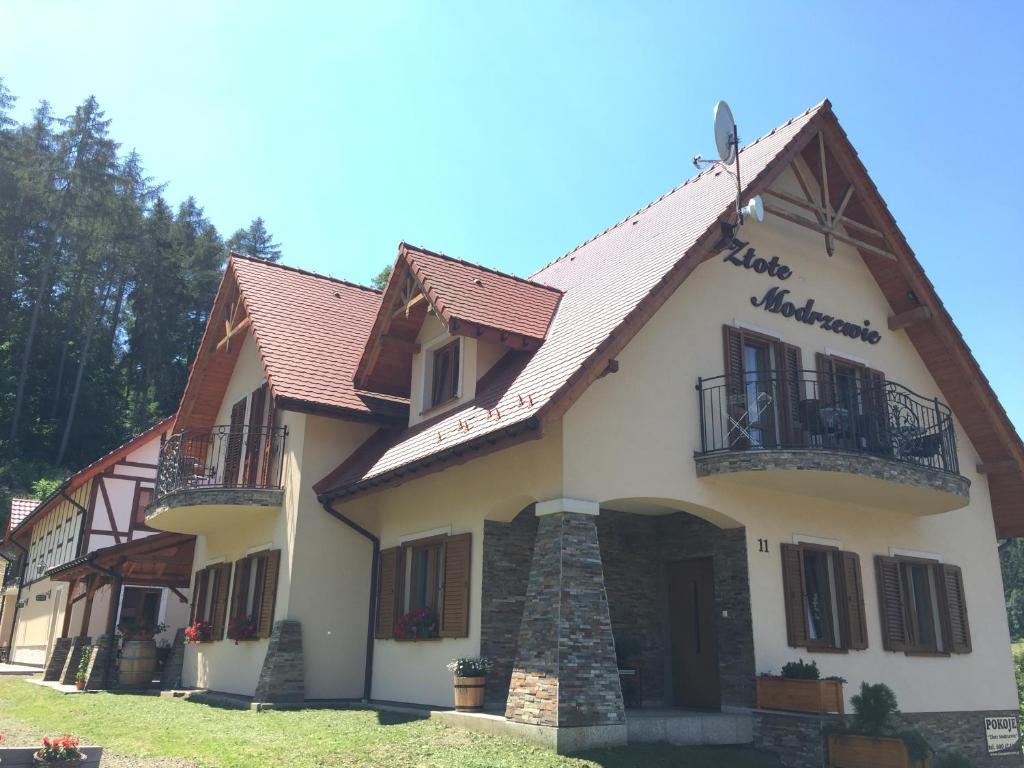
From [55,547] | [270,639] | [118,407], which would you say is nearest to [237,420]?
[270,639]

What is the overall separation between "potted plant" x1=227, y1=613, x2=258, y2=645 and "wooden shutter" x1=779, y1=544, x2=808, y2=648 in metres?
9.21

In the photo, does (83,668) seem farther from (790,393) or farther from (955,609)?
(955,609)

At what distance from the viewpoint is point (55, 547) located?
103 feet

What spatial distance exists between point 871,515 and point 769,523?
261 cm

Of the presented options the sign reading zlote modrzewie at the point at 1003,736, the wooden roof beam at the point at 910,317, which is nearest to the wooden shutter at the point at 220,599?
the wooden roof beam at the point at 910,317

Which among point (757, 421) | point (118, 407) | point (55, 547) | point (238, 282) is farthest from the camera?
point (118, 407)

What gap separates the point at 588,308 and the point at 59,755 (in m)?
8.75

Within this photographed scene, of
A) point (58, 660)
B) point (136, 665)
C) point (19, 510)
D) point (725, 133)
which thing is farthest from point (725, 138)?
point (19, 510)

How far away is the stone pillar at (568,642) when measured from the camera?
9789 millimetres

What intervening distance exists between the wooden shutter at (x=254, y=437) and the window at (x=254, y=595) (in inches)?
63.9

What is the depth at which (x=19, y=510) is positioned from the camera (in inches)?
1436

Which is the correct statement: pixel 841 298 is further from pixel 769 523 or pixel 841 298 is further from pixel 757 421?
pixel 769 523

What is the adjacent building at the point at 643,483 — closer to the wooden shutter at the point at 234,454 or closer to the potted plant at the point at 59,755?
the wooden shutter at the point at 234,454

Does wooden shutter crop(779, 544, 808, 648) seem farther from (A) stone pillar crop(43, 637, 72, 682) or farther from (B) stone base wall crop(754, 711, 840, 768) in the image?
(A) stone pillar crop(43, 637, 72, 682)
